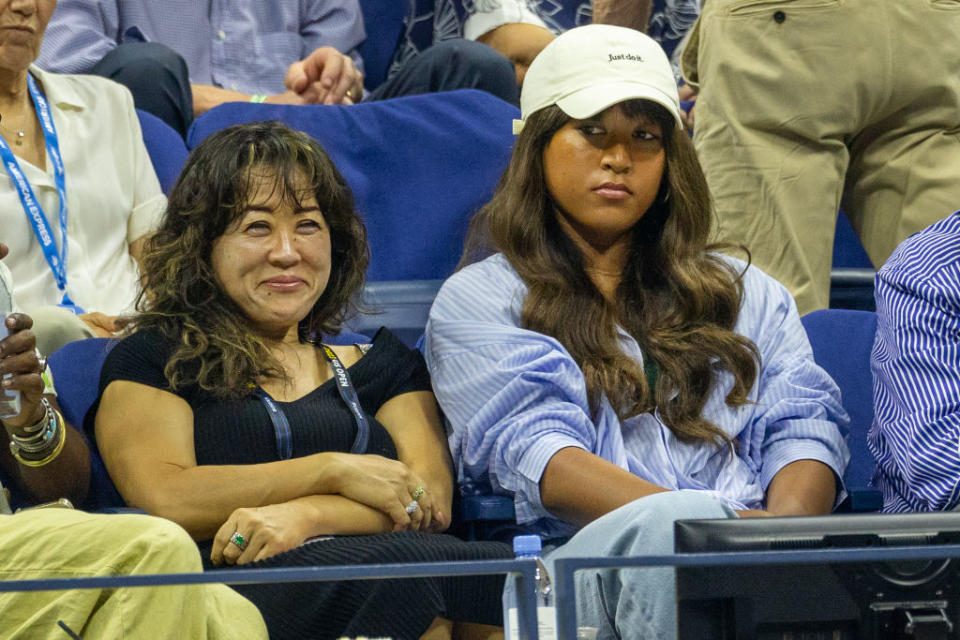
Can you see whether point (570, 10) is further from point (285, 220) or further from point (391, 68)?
point (285, 220)

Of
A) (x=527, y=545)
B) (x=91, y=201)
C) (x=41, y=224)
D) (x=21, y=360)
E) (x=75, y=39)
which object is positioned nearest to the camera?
(x=527, y=545)

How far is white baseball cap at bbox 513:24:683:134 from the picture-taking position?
7.72 feet

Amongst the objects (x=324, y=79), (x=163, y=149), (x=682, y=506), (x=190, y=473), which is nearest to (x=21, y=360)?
(x=190, y=473)

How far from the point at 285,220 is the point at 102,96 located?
0.88m

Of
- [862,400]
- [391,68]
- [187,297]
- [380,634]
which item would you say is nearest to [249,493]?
[187,297]

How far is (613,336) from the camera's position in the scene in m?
2.28

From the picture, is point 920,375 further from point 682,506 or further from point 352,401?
point 352,401

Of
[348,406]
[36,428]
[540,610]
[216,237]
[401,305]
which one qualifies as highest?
[540,610]

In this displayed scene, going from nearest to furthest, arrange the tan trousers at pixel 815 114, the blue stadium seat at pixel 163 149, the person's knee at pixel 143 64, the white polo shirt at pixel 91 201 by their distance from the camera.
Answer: the white polo shirt at pixel 91 201 → the tan trousers at pixel 815 114 → the blue stadium seat at pixel 163 149 → the person's knee at pixel 143 64

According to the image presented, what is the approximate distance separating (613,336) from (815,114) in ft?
2.80

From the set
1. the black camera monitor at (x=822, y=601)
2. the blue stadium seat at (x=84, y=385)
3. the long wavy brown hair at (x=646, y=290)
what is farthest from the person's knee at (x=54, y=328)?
the black camera monitor at (x=822, y=601)

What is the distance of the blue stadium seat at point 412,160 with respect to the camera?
9.91ft

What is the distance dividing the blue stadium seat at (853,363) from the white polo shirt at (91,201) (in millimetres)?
1315

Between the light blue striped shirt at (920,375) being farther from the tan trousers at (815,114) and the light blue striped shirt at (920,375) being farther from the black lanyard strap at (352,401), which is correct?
the black lanyard strap at (352,401)
